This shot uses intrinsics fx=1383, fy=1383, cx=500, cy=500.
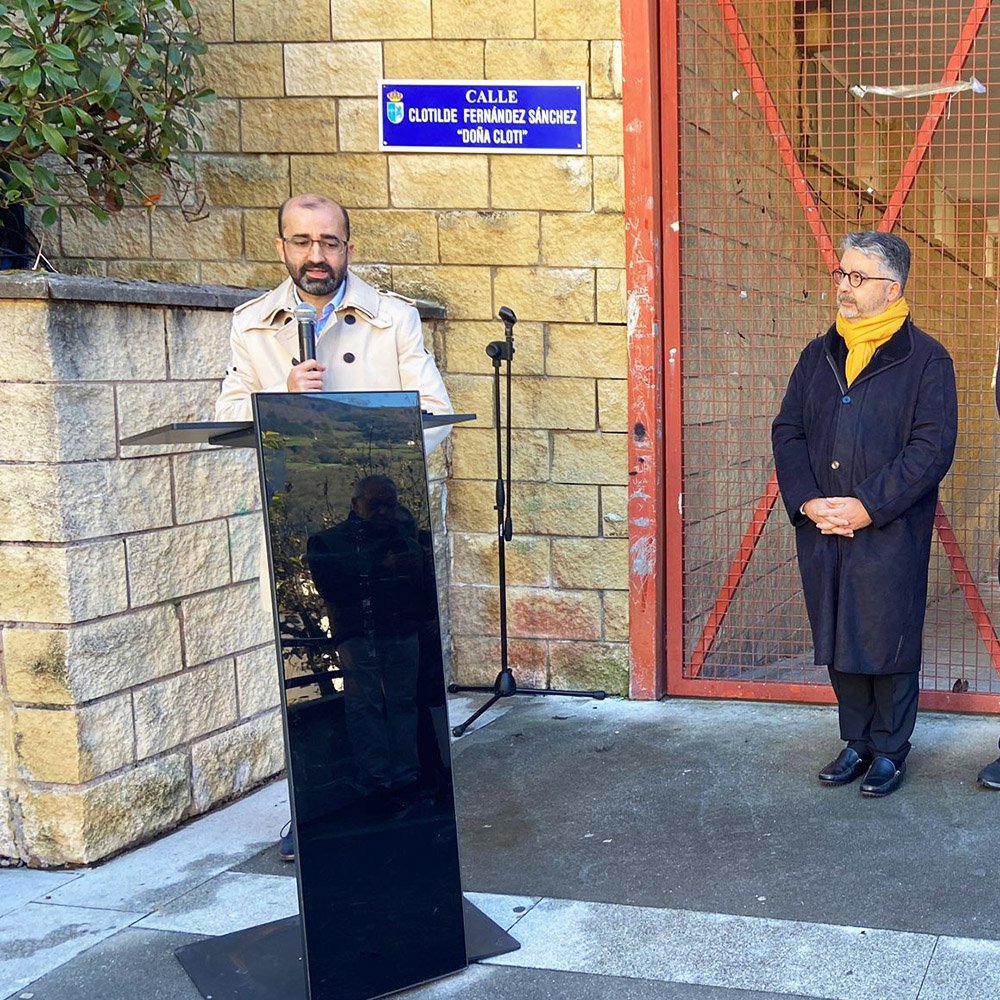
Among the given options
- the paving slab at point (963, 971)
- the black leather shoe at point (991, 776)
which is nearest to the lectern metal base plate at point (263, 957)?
the paving slab at point (963, 971)

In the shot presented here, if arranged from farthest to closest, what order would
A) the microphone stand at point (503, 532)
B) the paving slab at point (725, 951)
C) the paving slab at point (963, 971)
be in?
the microphone stand at point (503, 532)
the paving slab at point (725, 951)
the paving slab at point (963, 971)

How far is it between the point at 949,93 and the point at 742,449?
163cm

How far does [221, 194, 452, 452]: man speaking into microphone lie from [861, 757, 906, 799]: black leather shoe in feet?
6.14

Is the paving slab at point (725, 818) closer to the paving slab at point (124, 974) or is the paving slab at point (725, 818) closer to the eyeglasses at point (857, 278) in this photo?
the paving slab at point (124, 974)

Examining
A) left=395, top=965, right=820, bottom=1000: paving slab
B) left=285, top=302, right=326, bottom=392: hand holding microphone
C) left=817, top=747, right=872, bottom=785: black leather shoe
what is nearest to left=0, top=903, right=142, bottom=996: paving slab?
left=395, top=965, right=820, bottom=1000: paving slab

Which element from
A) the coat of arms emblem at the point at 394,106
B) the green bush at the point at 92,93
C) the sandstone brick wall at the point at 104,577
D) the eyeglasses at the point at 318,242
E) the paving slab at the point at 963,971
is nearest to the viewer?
the paving slab at the point at 963,971

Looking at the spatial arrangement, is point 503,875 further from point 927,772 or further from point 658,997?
point 927,772

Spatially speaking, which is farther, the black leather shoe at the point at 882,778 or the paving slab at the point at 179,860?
the black leather shoe at the point at 882,778

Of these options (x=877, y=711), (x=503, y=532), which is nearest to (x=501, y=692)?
(x=503, y=532)

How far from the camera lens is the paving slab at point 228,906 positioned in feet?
12.3

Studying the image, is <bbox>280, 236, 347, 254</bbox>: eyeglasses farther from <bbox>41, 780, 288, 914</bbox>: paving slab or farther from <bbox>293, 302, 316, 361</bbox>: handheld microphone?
<bbox>41, 780, 288, 914</bbox>: paving slab

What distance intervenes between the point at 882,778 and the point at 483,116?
3019 mm

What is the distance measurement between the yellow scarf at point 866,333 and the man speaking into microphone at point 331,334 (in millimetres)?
1467

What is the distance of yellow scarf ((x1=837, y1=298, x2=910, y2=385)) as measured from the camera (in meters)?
4.51
